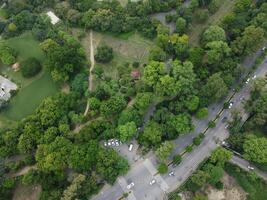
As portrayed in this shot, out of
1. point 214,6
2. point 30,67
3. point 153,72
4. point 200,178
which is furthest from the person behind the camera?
point 214,6

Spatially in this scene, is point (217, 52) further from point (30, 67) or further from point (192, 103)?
point (30, 67)

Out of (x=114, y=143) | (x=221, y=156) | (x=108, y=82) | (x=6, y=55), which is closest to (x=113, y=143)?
(x=114, y=143)

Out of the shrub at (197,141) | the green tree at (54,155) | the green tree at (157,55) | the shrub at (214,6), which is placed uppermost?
the shrub at (214,6)

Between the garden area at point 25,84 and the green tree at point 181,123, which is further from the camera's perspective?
the garden area at point 25,84

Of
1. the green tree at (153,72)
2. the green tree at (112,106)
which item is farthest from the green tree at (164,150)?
the green tree at (153,72)

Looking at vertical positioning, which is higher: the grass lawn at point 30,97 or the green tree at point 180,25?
the green tree at point 180,25

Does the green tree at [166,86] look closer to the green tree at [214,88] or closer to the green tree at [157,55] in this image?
the green tree at [214,88]

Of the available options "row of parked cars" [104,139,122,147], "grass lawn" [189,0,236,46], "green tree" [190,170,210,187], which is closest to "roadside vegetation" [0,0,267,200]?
"green tree" [190,170,210,187]
